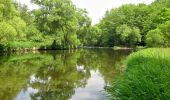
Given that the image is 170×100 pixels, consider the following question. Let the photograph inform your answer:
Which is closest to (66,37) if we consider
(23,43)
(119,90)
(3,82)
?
(23,43)

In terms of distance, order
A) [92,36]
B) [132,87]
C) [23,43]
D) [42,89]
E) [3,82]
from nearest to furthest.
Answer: [132,87] → [42,89] → [3,82] → [23,43] → [92,36]

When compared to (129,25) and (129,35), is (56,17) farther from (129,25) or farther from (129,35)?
(129,25)

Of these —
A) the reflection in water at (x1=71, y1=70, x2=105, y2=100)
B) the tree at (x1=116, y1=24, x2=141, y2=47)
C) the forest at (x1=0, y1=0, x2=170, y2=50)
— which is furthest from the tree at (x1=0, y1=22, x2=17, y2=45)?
the tree at (x1=116, y1=24, x2=141, y2=47)

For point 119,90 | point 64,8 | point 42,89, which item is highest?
point 64,8

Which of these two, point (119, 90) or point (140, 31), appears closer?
point (119, 90)

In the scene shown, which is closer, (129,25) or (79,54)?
(79,54)

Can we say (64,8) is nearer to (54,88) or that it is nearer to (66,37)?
(66,37)

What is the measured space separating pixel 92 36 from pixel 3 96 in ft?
252

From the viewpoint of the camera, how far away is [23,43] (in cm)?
5472

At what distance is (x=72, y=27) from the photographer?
62938mm

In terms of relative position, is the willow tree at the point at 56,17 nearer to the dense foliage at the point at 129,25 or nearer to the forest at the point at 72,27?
the forest at the point at 72,27

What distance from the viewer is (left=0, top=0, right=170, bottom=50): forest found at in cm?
4229

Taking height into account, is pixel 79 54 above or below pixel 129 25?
below

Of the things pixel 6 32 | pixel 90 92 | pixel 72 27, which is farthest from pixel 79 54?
pixel 90 92
